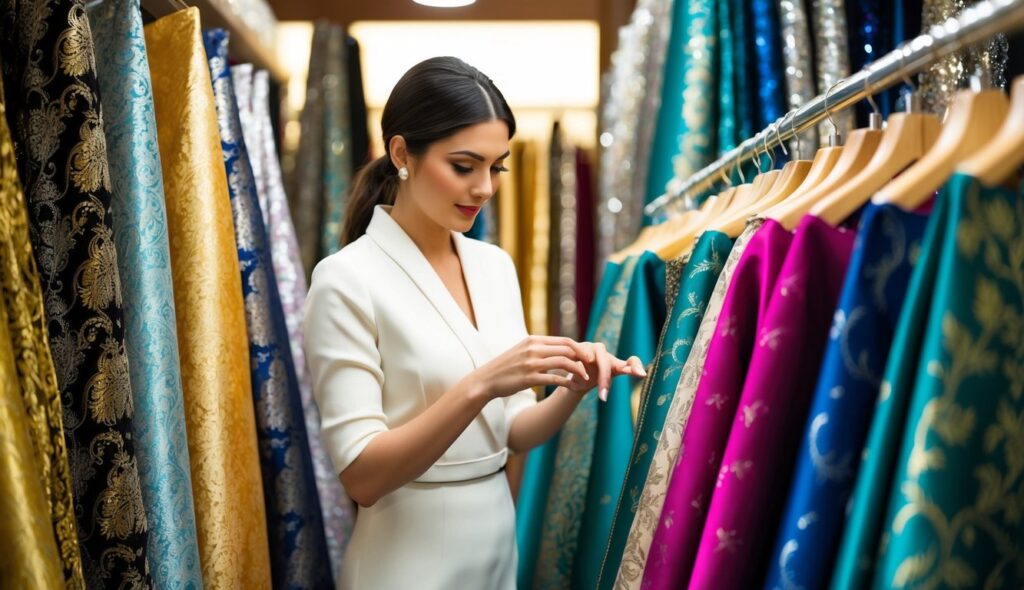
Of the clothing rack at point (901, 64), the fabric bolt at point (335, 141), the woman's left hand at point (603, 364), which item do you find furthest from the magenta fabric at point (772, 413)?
the fabric bolt at point (335, 141)

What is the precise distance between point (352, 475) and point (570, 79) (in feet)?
8.76

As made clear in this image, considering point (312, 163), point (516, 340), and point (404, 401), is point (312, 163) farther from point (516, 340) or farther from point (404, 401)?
point (404, 401)

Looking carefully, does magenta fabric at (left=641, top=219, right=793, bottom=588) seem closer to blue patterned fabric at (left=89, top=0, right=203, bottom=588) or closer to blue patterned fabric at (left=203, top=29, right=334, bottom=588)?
blue patterned fabric at (left=89, top=0, right=203, bottom=588)

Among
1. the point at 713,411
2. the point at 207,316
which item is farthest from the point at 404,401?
the point at 713,411

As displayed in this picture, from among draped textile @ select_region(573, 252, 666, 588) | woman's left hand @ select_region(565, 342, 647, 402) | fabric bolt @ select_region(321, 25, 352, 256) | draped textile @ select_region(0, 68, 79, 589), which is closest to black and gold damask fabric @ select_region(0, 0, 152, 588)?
draped textile @ select_region(0, 68, 79, 589)

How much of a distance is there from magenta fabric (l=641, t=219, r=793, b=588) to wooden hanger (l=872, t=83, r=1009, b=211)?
160 millimetres

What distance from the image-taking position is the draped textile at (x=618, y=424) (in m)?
1.45

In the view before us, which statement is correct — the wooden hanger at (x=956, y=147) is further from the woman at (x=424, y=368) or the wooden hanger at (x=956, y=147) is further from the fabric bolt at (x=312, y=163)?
the fabric bolt at (x=312, y=163)

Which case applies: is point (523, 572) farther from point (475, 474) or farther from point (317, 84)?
point (317, 84)

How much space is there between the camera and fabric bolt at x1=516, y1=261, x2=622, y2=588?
175 cm

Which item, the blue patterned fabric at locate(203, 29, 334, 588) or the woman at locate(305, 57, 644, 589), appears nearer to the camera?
the woman at locate(305, 57, 644, 589)

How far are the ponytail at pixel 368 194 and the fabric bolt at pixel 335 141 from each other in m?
0.83

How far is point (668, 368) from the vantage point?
1062 millimetres

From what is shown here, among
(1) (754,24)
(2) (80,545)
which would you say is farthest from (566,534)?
(1) (754,24)
